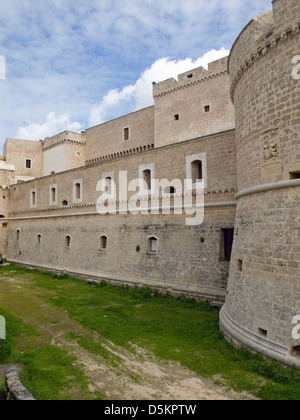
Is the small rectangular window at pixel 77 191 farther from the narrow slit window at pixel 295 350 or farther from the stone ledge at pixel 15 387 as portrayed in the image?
the narrow slit window at pixel 295 350

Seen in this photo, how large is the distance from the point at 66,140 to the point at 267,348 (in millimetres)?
28062

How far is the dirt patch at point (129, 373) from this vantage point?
5992mm

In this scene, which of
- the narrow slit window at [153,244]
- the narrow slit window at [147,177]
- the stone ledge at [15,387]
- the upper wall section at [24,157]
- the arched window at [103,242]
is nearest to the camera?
the stone ledge at [15,387]

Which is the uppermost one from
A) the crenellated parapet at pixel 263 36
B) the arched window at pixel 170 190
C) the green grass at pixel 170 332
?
the crenellated parapet at pixel 263 36

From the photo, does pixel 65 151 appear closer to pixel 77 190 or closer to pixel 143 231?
pixel 77 190

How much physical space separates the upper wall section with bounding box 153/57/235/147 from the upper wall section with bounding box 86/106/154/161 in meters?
1.80

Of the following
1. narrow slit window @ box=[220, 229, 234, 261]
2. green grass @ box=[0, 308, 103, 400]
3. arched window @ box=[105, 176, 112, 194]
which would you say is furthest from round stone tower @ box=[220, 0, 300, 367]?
arched window @ box=[105, 176, 112, 194]

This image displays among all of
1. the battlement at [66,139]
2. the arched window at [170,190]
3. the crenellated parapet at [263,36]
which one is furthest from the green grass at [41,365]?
the battlement at [66,139]

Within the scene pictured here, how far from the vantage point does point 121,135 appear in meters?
27.8

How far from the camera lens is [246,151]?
27.4 ft

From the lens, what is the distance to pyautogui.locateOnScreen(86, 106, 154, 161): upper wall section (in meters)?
25.7

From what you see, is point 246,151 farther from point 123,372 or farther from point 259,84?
point 123,372

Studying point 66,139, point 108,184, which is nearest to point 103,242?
point 108,184

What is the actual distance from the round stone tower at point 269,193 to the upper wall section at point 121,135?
689 inches
